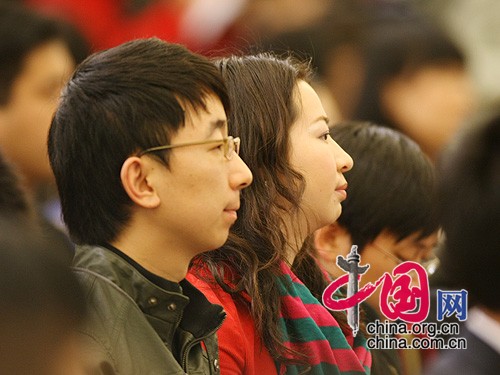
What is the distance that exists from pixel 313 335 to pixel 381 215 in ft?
1.01

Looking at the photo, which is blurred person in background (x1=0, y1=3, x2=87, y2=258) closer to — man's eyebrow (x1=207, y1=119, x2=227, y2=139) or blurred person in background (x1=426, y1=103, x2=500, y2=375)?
man's eyebrow (x1=207, y1=119, x2=227, y2=139)

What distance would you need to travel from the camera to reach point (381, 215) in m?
2.12

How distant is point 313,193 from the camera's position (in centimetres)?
198

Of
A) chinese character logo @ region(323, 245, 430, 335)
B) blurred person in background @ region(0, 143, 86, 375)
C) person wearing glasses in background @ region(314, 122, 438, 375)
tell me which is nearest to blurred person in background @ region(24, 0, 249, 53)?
person wearing glasses in background @ region(314, 122, 438, 375)

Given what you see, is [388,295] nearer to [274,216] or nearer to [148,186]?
[274,216]

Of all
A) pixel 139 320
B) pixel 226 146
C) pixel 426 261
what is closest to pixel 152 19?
pixel 426 261

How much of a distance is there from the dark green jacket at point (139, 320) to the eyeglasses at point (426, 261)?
36 cm

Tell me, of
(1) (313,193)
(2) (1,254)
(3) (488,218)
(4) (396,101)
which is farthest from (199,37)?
(2) (1,254)

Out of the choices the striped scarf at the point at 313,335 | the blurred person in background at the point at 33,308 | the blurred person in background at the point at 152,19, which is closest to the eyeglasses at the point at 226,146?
the striped scarf at the point at 313,335

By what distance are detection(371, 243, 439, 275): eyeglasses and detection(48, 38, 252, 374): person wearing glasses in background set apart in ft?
1.12

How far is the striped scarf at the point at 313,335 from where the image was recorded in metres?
1.91

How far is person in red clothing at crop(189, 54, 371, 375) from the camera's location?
76.5 inches

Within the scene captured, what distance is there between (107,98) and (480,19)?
3.98 m

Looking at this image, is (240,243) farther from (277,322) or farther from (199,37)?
(199,37)
